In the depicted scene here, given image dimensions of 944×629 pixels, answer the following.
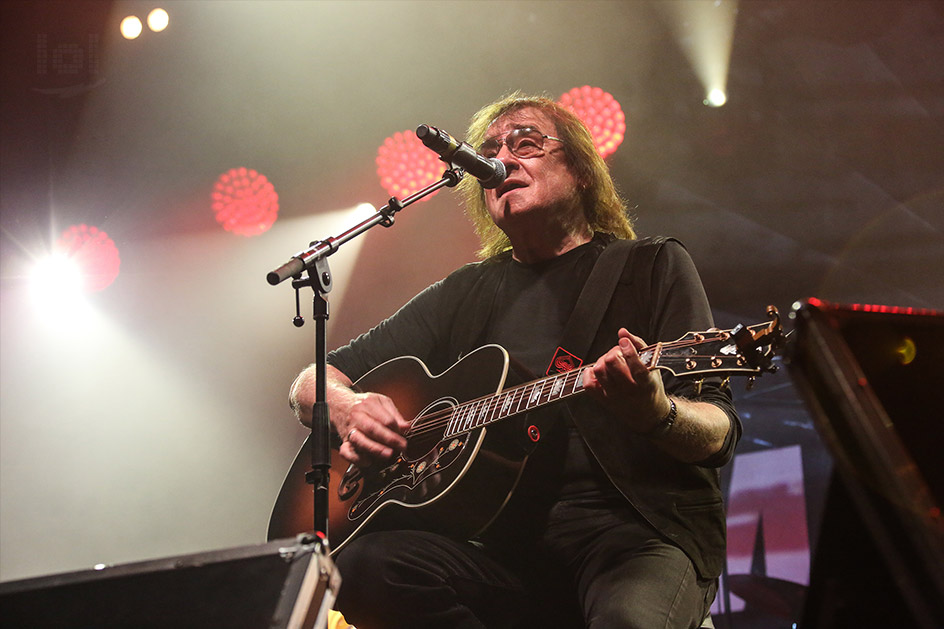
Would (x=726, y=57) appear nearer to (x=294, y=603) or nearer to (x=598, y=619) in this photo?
(x=598, y=619)

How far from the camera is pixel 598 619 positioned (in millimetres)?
1789

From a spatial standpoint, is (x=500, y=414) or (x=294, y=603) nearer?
(x=294, y=603)

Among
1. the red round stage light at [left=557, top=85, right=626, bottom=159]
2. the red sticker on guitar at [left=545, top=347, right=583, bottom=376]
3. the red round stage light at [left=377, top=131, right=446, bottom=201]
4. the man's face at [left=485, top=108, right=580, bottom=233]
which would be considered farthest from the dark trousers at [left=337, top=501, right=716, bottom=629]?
the red round stage light at [left=377, top=131, right=446, bottom=201]

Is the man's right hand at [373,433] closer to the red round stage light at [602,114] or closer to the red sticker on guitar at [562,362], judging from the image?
the red sticker on guitar at [562,362]

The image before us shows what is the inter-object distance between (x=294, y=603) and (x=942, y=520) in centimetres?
87

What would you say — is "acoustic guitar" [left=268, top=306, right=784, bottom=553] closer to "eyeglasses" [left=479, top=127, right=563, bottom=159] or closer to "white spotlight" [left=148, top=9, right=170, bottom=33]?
"eyeglasses" [left=479, top=127, right=563, bottom=159]

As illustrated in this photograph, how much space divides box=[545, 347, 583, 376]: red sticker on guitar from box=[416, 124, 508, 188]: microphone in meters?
0.60

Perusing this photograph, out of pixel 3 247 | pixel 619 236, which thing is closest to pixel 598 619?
pixel 619 236

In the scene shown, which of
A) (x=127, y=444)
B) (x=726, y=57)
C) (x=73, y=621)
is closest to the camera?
(x=73, y=621)

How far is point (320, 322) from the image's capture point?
2150 mm

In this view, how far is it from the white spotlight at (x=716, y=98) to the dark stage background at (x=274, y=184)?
0.17 feet

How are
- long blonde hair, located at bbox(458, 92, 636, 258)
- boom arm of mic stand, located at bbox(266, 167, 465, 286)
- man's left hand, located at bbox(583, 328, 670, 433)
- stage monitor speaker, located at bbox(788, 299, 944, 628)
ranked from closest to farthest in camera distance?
stage monitor speaker, located at bbox(788, 299, 944, 628)
man's left hand, located at bbox(583, 328, 670, 433)
boom arm of mic stand, located at bbox(266, 167, 465, 286)
long blonde hair, located at bbox(458, 92, 636, 258)

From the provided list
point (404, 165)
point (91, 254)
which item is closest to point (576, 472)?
point (404, 165)

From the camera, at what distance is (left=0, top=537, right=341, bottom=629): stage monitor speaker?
1.18 metres
